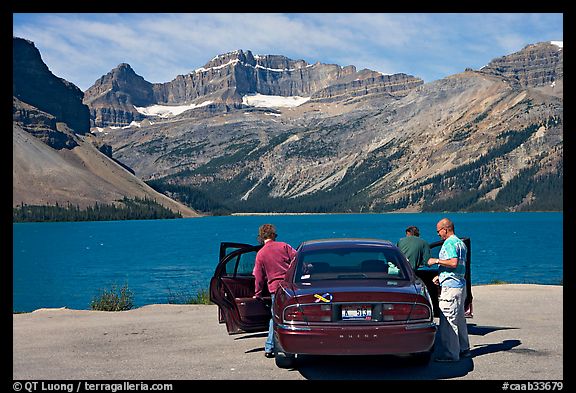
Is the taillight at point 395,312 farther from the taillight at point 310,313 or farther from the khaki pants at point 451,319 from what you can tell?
the khaki pants at point 451,319

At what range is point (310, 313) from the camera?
10.1 metres

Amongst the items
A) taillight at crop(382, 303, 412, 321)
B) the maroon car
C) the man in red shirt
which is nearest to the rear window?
the maroon car

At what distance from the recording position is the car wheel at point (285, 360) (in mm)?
10852

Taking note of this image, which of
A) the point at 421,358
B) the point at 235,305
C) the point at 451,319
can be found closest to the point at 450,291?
the point at 451,319

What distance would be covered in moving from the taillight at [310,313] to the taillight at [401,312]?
78 centimetres

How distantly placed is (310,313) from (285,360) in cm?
121

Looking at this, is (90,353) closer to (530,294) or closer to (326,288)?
(326,288)

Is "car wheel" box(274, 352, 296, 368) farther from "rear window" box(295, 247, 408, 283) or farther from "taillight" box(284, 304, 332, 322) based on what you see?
"rear window" box(295, 247, 408, 283)

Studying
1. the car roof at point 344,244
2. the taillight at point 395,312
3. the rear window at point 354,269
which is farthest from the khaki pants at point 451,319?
the taillight at point 395,312

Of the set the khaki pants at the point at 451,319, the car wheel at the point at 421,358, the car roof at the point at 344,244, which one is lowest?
the car wheel at the point at 421,358

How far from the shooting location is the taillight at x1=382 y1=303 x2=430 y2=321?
10055mm

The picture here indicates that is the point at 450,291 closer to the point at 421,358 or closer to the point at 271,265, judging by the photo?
the point at 421,358
